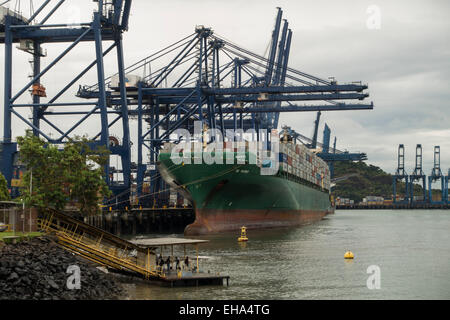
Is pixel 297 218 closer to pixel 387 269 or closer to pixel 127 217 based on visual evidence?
pixel 127 217

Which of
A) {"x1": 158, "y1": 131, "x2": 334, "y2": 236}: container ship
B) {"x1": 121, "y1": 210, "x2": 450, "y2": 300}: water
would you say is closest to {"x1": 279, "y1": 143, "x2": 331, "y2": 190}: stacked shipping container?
{"x1": 158, "y1": 131, "x2": 334, "y2": 236}: container ship

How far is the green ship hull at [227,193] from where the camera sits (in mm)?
53938

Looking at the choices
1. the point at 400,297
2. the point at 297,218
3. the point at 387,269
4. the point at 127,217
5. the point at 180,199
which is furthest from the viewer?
the point at 180,199

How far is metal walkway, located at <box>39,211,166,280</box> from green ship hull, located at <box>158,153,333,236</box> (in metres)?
24.3

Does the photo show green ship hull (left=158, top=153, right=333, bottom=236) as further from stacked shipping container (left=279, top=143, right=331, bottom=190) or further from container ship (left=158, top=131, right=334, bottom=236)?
stacked shipping container (left=279, top=143, right=331, bottom=190)

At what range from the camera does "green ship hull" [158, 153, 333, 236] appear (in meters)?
53.9

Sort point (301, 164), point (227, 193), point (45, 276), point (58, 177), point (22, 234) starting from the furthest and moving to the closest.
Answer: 1. point (301, 164)
2. point (227, 193)
3. point (58, 177)
4. point (22, 234)
5. point (45, 276)

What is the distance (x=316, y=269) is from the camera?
3238 cm

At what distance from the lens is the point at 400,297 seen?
24.9 m

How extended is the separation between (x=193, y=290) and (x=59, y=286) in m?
Answer: 6.06

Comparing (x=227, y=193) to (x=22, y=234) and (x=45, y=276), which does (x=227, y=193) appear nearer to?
(x=22, y=234)

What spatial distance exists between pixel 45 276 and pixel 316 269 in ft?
51.2

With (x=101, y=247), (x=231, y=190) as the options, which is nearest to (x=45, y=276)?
(x=101, y=247)
